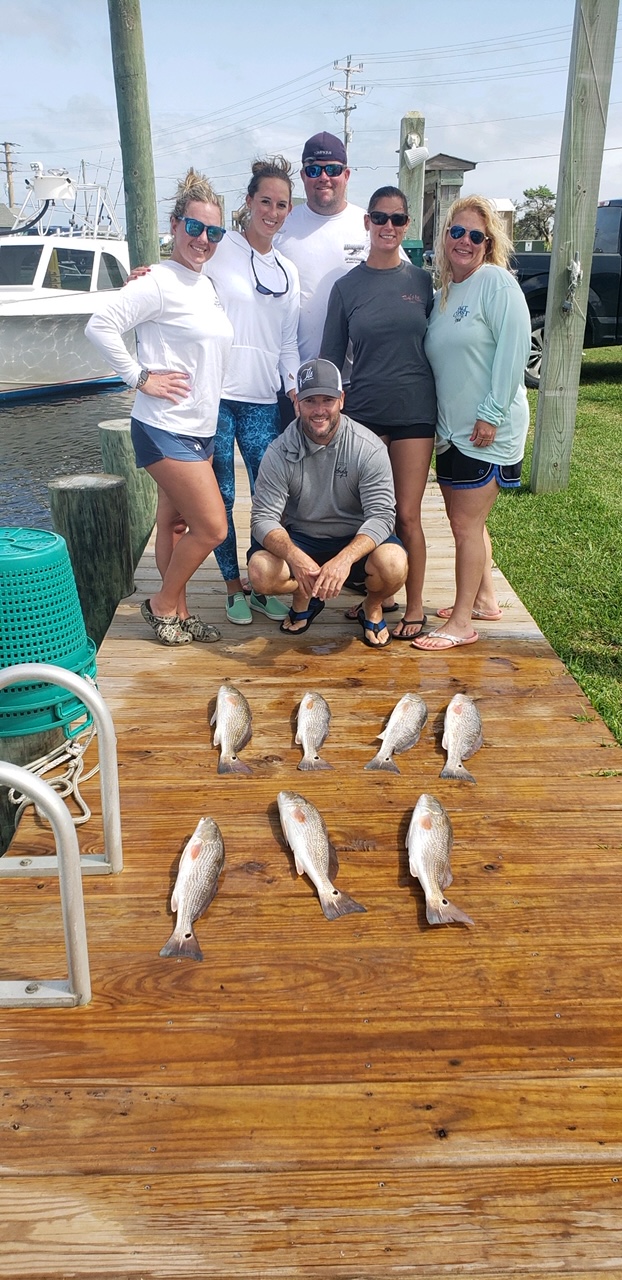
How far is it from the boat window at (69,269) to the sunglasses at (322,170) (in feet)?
54.6

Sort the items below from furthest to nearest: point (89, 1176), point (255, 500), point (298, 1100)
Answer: point (255, 500)
point (298, 1100)
point (89, 1176)

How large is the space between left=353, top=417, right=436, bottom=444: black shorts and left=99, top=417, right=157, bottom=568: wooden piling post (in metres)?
2.54

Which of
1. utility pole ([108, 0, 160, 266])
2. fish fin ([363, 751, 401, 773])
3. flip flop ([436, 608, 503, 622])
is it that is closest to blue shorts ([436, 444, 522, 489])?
flip flop ([436, 608, 503, 622])

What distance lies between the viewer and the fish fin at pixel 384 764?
11.6ft

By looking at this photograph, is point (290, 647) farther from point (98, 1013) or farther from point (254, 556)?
point (98, 1013)

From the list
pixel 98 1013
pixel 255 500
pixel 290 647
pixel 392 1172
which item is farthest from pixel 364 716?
pixel 392 1172

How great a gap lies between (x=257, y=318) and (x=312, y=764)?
2.29 metres

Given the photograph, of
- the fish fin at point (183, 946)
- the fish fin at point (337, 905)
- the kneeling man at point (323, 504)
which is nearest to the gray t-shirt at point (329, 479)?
the kneeling man at point (323, 504)

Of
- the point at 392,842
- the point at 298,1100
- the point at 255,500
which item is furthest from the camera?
the point at 255,500

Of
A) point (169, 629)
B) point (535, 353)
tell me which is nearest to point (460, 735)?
point (169, 629)

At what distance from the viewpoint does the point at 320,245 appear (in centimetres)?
469

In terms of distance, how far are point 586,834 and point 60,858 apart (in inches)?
72.9

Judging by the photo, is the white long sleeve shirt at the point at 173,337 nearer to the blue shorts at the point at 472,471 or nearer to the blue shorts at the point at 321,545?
the blue shorts at the point at 321,545

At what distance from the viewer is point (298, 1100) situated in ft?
6.97
